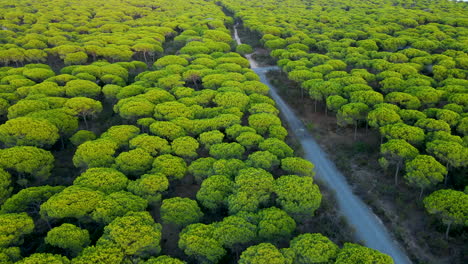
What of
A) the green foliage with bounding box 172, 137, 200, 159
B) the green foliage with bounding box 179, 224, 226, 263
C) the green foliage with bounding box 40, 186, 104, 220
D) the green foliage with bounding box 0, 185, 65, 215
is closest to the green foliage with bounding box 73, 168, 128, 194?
the green foliage with bounding box 40, 186, 104, 220

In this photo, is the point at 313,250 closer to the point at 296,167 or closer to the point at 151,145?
the point at 296,167

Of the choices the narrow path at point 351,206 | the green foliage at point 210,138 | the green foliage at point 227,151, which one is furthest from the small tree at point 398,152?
the green foliage at point 210,138

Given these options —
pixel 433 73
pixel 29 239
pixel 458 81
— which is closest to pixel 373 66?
pixel 433 73

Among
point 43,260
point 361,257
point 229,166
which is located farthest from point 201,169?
point 361,257

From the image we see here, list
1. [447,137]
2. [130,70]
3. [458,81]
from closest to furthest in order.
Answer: [447,137] < [458,81] < [130,70]

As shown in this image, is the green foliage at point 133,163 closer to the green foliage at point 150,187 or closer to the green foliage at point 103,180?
the green foliage at point 103,180

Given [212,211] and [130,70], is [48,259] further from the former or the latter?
[130,70]

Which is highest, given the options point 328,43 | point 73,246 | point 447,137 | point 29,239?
point 328,43
